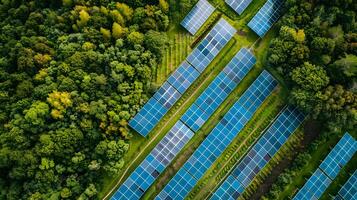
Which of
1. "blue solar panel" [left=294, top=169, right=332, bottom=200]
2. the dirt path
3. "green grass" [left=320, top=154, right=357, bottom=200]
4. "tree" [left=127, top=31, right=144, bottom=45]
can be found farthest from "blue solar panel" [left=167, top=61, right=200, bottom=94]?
"green grass" [left=320, top=154, right=357, bottom=200]

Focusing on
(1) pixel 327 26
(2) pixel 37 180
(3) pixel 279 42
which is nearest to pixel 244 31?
(3) pixel 279 42

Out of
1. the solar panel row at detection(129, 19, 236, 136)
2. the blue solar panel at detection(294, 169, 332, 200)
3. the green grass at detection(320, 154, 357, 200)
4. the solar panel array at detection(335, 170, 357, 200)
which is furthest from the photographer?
the green grass at detection(320, 154, 357, 200)

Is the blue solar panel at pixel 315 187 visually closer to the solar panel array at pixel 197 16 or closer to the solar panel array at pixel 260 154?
the solar panel array at pixel 260 154

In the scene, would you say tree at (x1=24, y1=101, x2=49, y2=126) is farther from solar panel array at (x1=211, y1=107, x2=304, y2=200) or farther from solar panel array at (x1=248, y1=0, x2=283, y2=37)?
solar panel array at (x1=248, y1=0, x2=283, y2=37)

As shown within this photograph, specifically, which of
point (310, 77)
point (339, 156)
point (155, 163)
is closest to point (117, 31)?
point (155, 163)

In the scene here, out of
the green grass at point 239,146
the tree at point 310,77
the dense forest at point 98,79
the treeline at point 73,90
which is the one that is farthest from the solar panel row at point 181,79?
the tree at point 310,77

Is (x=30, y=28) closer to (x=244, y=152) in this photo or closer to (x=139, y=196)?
(x=139, y=196)

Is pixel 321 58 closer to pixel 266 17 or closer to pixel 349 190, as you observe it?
pixel 266 17
